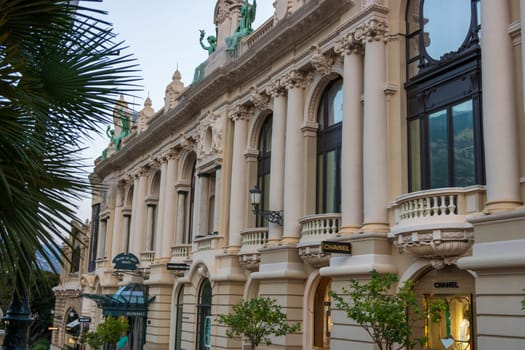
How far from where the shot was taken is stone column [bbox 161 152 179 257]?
35272 mm

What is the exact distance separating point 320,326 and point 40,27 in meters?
16.9

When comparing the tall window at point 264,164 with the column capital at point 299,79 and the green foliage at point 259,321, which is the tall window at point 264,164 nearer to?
the column capital at point 299,79

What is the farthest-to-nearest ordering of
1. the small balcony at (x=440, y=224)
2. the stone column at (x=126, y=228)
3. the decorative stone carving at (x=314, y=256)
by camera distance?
the stone column at (x=126, y=228) < the decorative stone carving at (x=314, y=256) < the small balcony at (x=440, y=224)

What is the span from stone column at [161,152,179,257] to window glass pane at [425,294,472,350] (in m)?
19.5

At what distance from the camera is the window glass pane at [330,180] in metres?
23.2

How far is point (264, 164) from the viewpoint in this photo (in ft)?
91.9

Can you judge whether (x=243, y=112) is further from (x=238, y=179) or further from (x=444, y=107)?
(x=444, y=107)

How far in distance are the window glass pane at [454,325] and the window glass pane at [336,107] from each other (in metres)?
7.94

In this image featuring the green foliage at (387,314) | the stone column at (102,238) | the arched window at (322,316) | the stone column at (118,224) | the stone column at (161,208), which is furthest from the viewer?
the stone column at (102,238)

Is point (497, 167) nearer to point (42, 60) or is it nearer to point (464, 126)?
point (464, 126)

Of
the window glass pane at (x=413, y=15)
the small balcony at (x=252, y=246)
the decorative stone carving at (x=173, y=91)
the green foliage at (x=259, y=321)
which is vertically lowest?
the green foliage at (x=259, y=321)

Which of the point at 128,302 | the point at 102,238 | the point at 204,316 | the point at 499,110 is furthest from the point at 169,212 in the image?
the point at 499,110

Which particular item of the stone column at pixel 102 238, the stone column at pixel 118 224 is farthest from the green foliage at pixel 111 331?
the stone column at pixel 102 238

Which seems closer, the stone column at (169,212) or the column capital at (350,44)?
the column capital at (350,44)
